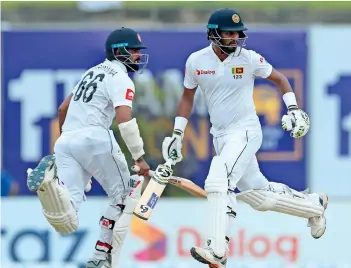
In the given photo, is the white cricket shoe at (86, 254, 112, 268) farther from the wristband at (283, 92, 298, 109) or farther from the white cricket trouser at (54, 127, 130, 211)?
the wristband at (283, 92, 298, 109)

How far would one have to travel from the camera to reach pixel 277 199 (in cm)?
888

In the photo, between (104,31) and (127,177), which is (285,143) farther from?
(127,177)

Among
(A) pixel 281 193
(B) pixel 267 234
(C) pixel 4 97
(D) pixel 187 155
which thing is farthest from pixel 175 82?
(A) pixel 281 193

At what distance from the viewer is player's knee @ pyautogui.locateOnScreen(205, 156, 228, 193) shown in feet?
27.3

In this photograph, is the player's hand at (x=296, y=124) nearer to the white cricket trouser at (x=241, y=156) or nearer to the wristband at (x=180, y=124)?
the white cricket trouser at (x=241, y=156)

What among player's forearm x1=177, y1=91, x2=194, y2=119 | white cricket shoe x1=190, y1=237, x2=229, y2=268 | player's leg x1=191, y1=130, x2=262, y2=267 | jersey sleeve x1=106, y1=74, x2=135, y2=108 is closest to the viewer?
white cricket shoe x1=190, y1=237, x2=229, y2=268

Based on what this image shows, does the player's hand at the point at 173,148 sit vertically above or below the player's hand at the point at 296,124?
below

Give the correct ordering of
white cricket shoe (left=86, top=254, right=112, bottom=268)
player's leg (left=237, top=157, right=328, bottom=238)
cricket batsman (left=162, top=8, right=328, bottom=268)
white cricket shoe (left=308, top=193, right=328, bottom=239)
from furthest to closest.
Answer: white cricket shoe (left=308, top=193, right=328, bottom=239) < player's leg (left=237, top=157, right=328, bottom=238) < white cricket shoe (left=86, top=254, right=112, bottom=268) < cricket batsman (left=162, top=8, right=328, bottom=268)

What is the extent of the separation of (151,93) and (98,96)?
6273mm

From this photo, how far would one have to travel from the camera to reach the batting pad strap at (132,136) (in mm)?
8383

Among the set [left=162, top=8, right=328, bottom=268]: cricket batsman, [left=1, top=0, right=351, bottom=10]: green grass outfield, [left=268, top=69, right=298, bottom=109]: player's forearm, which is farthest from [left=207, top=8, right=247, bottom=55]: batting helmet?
[left=1, top=0, right=351, bottom=10]: green grass outfield

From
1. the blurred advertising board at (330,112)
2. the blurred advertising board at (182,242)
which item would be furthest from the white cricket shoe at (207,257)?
the blurred advertising board at (330,112)

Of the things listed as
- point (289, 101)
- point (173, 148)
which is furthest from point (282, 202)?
point (173, 148)

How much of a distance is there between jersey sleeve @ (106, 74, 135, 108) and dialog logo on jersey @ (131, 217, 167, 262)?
2.55 meters
